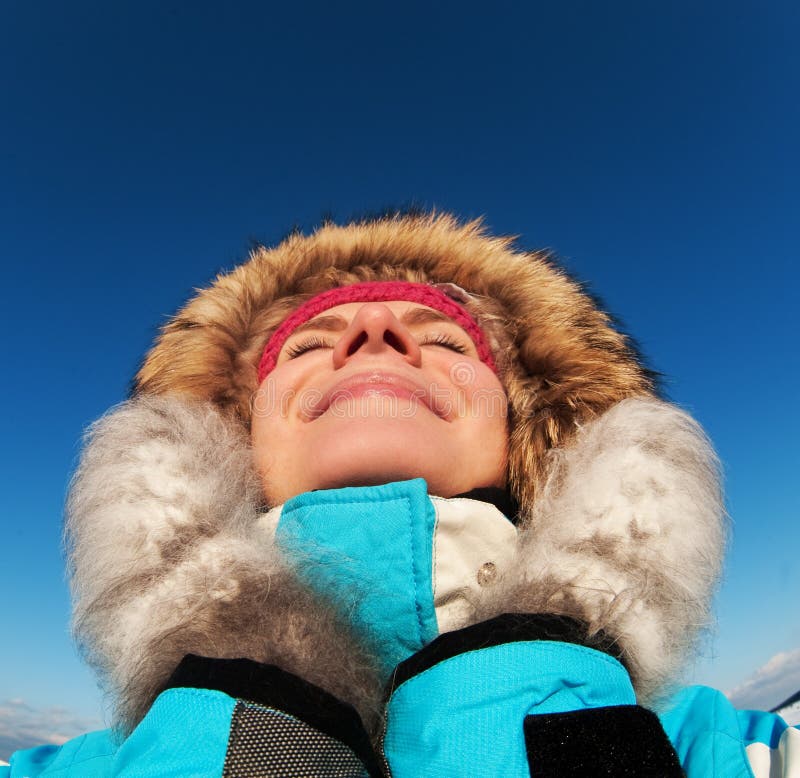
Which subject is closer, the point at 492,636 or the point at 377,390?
the point at 492,636

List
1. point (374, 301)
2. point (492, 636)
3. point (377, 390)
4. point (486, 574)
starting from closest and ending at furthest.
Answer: point (492, 636) → point (486, 574) → point (377, 390) → point (374, 301)

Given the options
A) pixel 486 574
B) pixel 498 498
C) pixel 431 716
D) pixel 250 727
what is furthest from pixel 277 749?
pixel 498 498

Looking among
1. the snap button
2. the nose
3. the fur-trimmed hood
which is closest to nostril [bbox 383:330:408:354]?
the nose

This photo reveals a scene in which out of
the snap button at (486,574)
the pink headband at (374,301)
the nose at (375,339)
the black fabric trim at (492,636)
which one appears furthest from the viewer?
the pink headband at (374,301)

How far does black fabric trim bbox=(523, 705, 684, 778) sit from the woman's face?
24.4 inches

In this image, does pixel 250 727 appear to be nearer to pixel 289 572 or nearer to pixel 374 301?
pixel 289 572

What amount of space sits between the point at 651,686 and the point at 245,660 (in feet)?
2.22

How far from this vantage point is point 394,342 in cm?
157

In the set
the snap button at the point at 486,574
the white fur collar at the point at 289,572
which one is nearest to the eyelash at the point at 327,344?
the white fur collar at the point at 289,572

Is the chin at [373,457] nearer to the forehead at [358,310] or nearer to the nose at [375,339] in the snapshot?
the nose at [375,339]

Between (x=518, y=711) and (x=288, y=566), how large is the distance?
43 centimetres

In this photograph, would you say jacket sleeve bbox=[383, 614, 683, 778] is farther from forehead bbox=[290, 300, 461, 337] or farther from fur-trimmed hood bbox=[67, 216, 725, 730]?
forehead bbox=[290, 300, 461, 337]

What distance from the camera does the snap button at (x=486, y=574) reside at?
1130 mm

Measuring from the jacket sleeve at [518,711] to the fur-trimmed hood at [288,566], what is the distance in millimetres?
79
